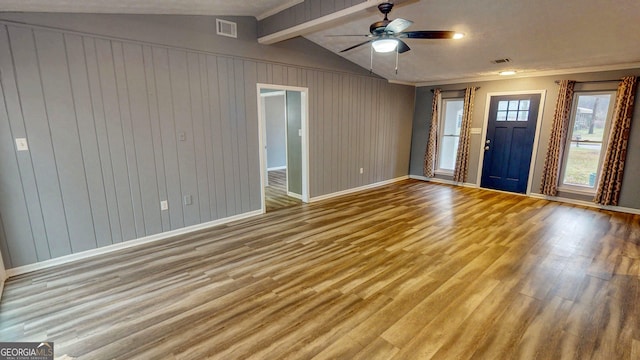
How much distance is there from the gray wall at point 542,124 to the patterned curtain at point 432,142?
148 mm

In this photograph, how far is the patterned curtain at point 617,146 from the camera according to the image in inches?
184

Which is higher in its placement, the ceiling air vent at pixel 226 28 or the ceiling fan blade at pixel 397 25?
the ceiling air vent at pixel 226 28

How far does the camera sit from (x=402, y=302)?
8.09 ft

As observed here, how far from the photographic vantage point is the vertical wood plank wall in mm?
2797

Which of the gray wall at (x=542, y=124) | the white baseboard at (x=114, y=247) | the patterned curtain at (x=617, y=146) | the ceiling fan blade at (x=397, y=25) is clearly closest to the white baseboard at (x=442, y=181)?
the gray wall at (x=542, y=124)

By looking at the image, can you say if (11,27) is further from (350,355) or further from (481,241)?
(481,241)

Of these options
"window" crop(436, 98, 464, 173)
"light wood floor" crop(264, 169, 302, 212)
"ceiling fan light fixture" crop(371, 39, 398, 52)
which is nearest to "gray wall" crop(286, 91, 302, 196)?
"light wood floor" crop(264, 169, 302, 212)

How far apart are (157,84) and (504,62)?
5.27 m

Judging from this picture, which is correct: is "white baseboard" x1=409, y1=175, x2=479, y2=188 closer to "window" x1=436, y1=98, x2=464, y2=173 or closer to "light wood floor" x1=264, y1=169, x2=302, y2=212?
"window" x1=436, y1=98, x2=464, y2=173

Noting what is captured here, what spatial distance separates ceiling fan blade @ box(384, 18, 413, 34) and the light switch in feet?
11.8

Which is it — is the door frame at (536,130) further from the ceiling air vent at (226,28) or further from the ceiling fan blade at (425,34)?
the ceiling air vent at (226,28)

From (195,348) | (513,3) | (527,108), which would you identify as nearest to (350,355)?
(195,348)

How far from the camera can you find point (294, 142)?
5582mm

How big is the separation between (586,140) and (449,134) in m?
2.54
